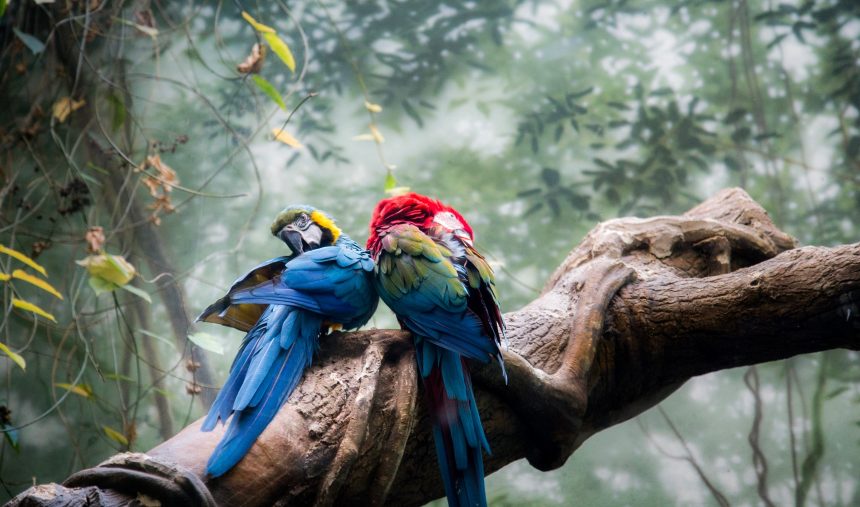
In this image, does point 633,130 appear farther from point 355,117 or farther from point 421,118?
point 355,117

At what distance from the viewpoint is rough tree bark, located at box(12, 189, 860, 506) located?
A: 3.00 feet

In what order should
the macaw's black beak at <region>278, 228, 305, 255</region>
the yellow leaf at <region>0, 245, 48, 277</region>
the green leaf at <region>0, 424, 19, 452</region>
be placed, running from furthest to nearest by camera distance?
the green leaf at <region>0, 424, 19, 452</region> < the yellow leaf at <region>0, 245, 48, 277</region> < the macaw's black beak at <region>278, 228, 305, 255</region>

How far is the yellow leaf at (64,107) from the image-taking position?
7.02 ft

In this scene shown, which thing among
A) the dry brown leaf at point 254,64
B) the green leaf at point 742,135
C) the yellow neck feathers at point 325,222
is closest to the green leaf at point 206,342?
the yellow neck feathers at point 325,222

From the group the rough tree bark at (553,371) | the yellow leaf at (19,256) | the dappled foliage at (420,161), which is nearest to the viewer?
the rough tree bark at (553,371)

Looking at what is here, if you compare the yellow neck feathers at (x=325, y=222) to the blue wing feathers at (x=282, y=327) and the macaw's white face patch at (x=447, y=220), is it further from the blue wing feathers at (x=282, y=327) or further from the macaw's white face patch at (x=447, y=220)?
the macaw's white face patch at (x=447, y=220)

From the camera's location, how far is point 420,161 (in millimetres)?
2566

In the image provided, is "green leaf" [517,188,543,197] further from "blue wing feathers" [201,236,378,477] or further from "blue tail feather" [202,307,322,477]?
"blue tail feather" [202,307,322,477]

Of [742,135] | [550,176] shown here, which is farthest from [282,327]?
[742,135]

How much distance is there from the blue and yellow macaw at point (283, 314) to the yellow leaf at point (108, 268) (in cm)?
33

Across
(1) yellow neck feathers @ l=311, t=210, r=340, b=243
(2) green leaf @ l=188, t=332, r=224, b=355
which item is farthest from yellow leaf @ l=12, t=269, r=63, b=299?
(1) yellow neck feathers @ l=311, t=210, r=340, b=243

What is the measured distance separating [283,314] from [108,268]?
0.52m

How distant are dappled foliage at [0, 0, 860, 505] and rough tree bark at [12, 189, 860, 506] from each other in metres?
0.87

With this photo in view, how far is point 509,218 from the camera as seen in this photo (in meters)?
2.52
